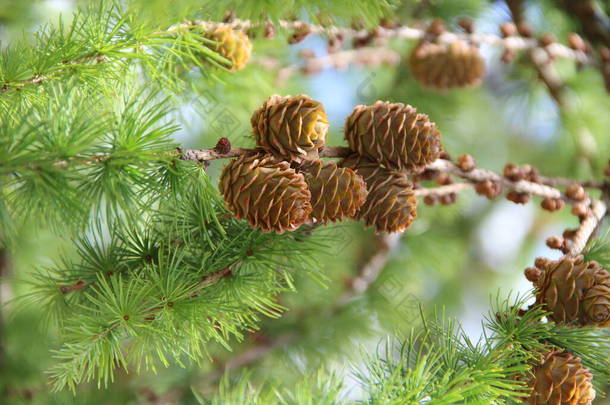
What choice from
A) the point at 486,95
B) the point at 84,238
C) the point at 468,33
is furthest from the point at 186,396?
the point at 486,95

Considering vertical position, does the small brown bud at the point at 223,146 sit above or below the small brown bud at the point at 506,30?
above

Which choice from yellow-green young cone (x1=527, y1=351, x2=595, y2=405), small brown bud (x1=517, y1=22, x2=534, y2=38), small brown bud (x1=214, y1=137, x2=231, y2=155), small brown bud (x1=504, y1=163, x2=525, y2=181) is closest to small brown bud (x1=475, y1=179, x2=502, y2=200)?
small brown bud (x1=504, y1=163, x2=525, y2=181)

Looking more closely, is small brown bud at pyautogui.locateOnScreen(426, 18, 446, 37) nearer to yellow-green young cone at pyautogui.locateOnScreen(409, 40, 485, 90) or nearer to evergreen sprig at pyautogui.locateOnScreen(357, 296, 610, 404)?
yellow-green young cone at pyautogui.locateOnScreen(409, 40, 485, 90)

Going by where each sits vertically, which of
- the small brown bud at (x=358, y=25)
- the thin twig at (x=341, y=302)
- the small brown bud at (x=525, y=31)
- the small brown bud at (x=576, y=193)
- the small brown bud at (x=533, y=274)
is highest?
the small brown bud at (x=358, y=25)

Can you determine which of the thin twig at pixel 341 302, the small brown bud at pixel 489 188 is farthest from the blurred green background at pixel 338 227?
the small brown bud at pixel 489 188

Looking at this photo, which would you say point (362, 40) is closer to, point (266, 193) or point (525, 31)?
point (525, 31)

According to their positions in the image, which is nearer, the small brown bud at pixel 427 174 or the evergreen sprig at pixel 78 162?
the evergreen sprig at pixel 78 162

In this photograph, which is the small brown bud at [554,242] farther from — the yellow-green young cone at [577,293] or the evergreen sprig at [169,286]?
the evergreen sprig at [169,286]
